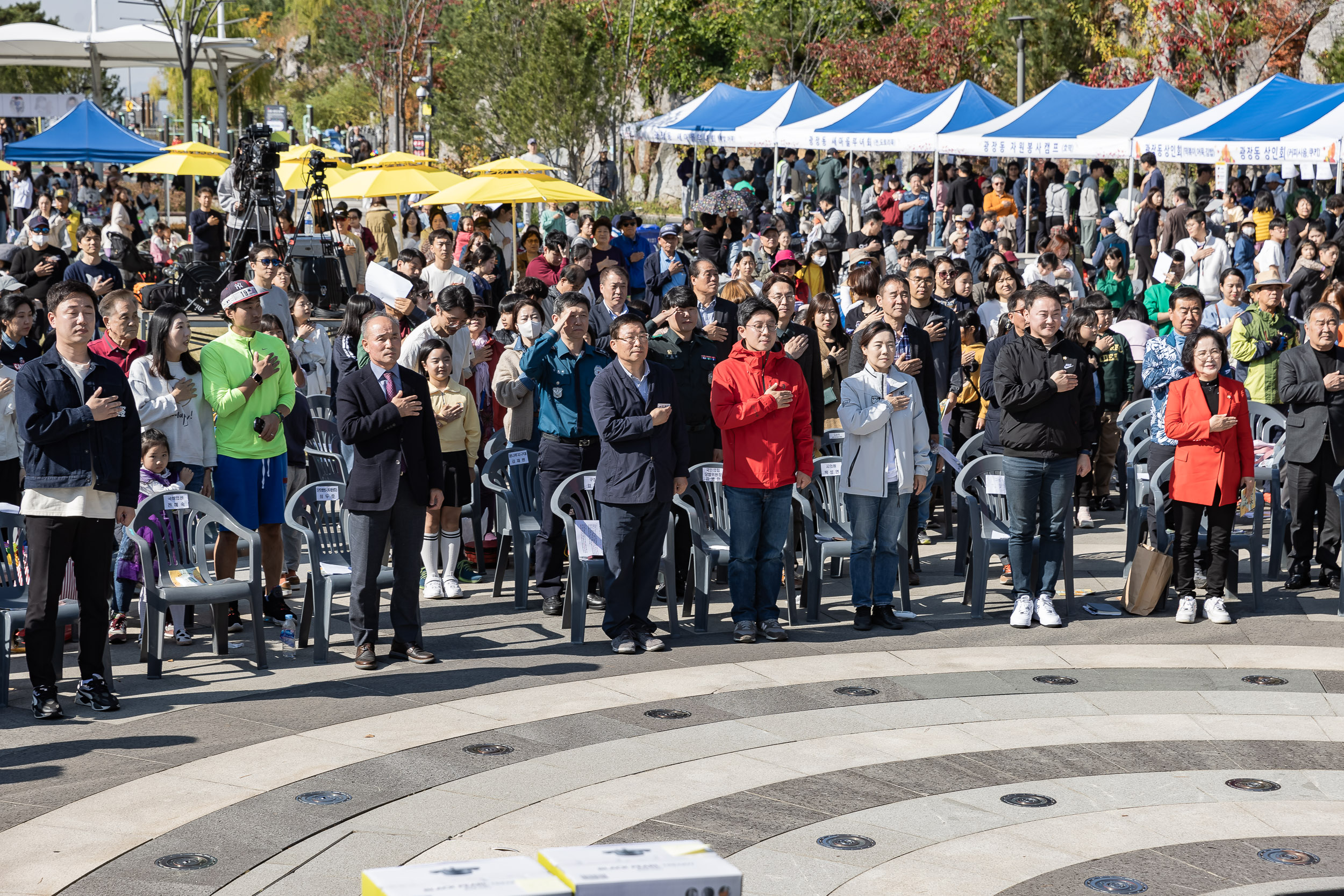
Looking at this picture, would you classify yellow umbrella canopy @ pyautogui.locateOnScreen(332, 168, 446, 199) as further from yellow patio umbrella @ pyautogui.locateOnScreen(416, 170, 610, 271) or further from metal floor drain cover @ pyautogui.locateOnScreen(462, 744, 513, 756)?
metal floor drain cover @ pyautogui.locateOnScreen(462, 744, 513, 756)

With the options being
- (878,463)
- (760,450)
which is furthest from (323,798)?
(878,463)

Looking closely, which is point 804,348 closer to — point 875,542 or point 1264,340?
point 875,542

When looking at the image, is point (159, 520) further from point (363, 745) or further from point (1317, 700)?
point (1317, 700)

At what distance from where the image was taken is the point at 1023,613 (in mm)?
8984

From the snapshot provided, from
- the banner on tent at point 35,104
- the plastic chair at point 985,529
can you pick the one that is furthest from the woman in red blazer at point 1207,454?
the banner on tent at point 35,104

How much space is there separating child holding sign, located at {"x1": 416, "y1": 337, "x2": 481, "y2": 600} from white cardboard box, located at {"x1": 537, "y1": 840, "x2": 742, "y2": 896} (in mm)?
6094

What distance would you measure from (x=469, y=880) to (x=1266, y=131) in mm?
18809

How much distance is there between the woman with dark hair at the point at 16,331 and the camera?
28.9 ft

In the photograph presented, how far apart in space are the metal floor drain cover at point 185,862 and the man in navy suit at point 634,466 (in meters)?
3.19

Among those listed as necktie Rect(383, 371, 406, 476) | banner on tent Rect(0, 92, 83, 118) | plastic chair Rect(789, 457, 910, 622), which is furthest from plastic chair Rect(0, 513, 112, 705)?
banner on tent Rect(0, 92, 83, 118)

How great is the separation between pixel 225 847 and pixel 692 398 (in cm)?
435

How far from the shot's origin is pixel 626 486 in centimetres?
810

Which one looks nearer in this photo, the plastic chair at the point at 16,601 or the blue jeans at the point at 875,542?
the plastic chair at the point at 16,601

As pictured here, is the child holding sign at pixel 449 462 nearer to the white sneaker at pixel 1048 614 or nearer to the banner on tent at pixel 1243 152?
the white sneaker at pixel 1048 614
